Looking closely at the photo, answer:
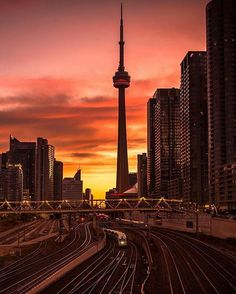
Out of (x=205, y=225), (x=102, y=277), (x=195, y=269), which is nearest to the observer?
(x=102, y=277)

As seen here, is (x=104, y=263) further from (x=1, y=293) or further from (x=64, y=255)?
(x=1, y=293)

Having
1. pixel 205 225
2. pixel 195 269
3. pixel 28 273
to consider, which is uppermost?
pixel 205 225

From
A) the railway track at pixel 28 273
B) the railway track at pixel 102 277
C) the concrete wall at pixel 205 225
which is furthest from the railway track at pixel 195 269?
the railway track at pixel 28 273

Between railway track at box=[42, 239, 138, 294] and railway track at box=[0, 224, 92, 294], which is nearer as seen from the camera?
railway track at box=[42, 239, 138, 294]

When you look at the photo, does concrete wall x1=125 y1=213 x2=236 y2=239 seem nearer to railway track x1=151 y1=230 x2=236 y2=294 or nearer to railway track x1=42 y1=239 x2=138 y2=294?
railway track x1=151 y1=230 x2=236 y2=294

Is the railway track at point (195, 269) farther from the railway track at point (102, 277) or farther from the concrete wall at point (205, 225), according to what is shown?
the concrete wall at point (205, 225)

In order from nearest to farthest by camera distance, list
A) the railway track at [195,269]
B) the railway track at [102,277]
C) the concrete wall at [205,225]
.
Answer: the railway track at [102,277], the railway track at [195,269], the concrete wall at [205,225]

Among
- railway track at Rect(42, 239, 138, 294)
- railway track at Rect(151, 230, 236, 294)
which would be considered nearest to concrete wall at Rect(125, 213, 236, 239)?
railway track at Rect(151, 230, 236, 294)

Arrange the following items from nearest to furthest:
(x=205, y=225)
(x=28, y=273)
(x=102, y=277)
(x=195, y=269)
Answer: (x=102, y=277) → (x=28, y=273) → (x=195, y=269) → (x=205, y=225)

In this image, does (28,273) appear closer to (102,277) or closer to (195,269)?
(102,277)

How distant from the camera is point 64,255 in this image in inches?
4281

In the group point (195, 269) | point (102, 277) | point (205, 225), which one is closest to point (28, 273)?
point (102, 277)

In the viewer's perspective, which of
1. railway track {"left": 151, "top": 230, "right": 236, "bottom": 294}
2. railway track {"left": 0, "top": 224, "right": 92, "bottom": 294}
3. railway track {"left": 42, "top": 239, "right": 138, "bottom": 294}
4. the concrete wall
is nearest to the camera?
railway track {"left": 42, "top": 239, "right": 138, "bottom": 294}

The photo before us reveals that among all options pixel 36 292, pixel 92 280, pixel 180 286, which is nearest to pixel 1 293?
pixel 36 292
